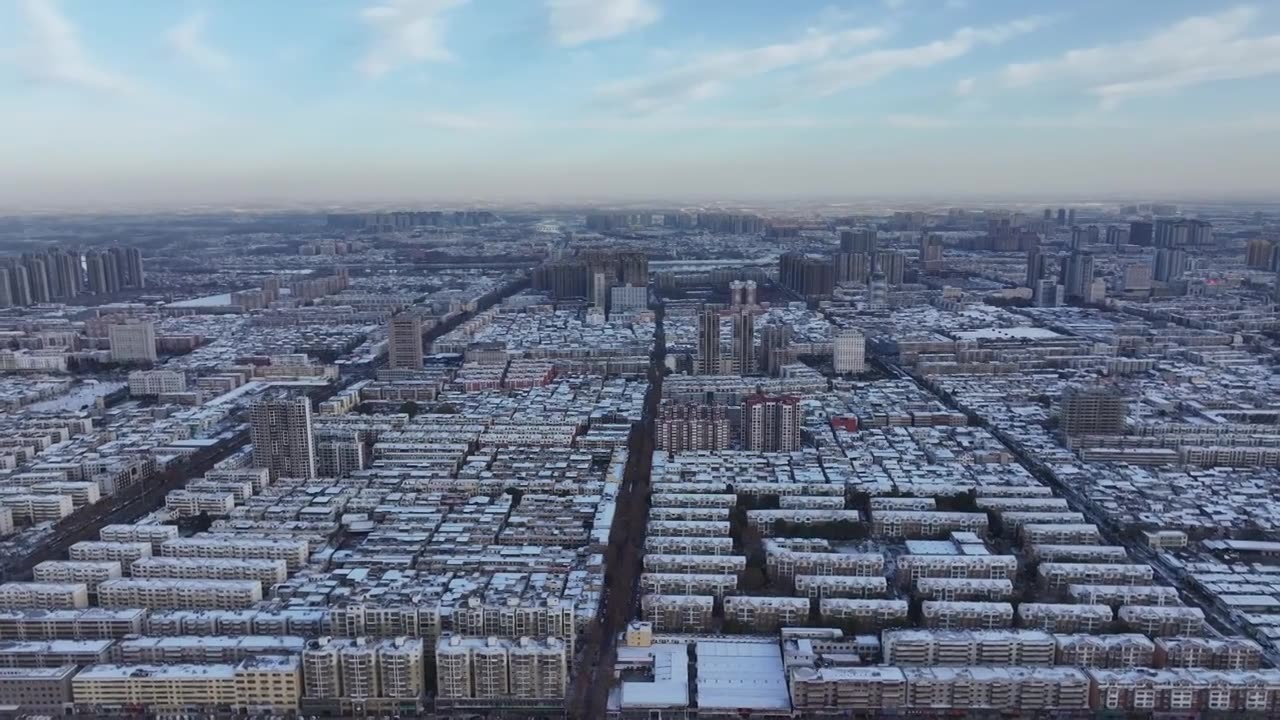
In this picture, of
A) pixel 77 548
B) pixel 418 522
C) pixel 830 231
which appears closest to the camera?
pixel 77 548

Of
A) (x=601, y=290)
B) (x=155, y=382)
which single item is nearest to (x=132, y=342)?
(x=155, y=382)

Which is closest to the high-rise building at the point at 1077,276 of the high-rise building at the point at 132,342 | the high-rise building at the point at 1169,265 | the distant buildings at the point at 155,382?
the high-rise building at the point at 1169,265

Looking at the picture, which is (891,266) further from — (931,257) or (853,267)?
(931,257)

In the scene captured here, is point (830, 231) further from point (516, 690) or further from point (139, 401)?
point (516, 690)

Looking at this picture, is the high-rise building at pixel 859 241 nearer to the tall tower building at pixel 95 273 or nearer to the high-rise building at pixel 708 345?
the high-rise building at pixel 708 345

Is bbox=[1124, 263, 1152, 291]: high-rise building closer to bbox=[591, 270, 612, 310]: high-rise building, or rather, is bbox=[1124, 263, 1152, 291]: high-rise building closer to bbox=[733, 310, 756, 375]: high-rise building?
bbox=[591, 270, 612, 310]: high-rise building

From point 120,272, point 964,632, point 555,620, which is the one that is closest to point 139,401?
point 555,620
